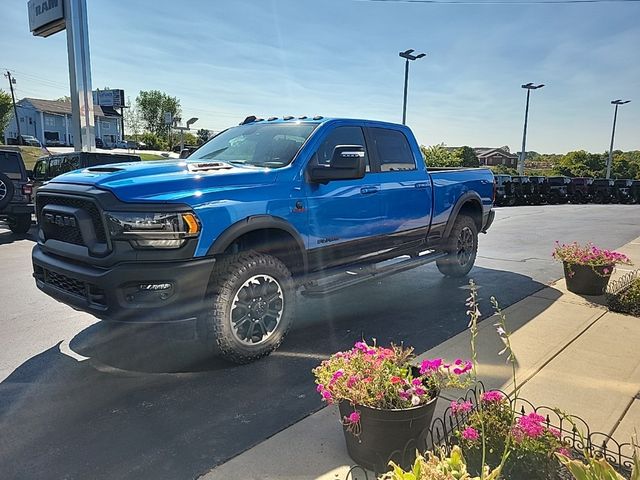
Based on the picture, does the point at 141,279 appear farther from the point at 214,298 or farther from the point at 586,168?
the point at 586,168

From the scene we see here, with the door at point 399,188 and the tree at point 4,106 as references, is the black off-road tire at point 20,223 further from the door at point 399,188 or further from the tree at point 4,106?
the tree at point 4,106

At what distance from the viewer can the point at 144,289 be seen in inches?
127

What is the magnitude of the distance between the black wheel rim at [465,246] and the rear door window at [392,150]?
4.76 feet

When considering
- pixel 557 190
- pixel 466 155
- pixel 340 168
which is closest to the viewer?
pixel 340 168

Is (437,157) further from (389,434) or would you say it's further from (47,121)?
(47,121)

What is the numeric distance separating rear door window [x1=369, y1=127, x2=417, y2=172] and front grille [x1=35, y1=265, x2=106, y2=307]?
306 centimetres

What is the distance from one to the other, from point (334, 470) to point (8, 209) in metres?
9.76

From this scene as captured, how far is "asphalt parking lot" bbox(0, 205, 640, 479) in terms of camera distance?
2555 millimetres

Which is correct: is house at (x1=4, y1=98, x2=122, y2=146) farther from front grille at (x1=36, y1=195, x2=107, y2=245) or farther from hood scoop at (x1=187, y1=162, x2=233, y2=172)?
hood scoop at (x1=187, y1=162, x2=233, y2=172)

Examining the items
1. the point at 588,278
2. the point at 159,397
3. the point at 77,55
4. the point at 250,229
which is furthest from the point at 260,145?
the point at 77,55

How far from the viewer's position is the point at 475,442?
7.21 ft

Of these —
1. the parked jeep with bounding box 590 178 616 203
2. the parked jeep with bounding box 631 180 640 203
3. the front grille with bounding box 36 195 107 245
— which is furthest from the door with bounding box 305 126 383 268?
the parked jeep with bounding box 631 180 640 203

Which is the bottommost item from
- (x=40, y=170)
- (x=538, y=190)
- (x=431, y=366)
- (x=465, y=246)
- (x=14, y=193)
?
(x=538, y=190)

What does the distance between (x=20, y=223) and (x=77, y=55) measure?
5075mm
